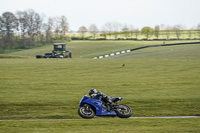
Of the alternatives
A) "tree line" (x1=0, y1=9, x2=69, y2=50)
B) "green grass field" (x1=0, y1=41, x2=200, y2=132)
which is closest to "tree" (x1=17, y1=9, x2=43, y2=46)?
"tree line" (x1=0, y1=9, x2=69, y2=50)

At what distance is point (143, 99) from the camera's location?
1080 inches

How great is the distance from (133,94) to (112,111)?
451 inches

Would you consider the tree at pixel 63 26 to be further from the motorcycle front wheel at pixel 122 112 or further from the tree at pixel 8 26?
the motorcycle front wheel at pixel 122 112

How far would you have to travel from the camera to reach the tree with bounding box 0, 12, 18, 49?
148 metres

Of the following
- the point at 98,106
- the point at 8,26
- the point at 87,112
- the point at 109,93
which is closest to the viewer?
the point at 98,106

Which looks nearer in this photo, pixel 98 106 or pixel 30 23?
pixel 98 106

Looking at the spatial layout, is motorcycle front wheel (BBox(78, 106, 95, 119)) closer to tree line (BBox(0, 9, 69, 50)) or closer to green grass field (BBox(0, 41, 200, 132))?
green grass field (BBox(0, 41, 200, 132))

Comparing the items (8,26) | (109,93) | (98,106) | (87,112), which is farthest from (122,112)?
(8,26)

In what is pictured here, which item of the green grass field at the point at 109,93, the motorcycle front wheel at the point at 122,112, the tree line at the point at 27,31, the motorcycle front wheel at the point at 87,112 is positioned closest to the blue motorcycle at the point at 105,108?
the motorcycle front wheel at the point at 122,112

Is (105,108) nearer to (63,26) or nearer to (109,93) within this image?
(109,93)

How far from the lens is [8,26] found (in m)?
155

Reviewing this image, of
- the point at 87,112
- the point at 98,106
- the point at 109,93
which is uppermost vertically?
the point at 98,106

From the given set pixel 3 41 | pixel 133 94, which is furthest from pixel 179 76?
pixel 3 41

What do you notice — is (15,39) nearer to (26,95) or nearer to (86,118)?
(26,95)
